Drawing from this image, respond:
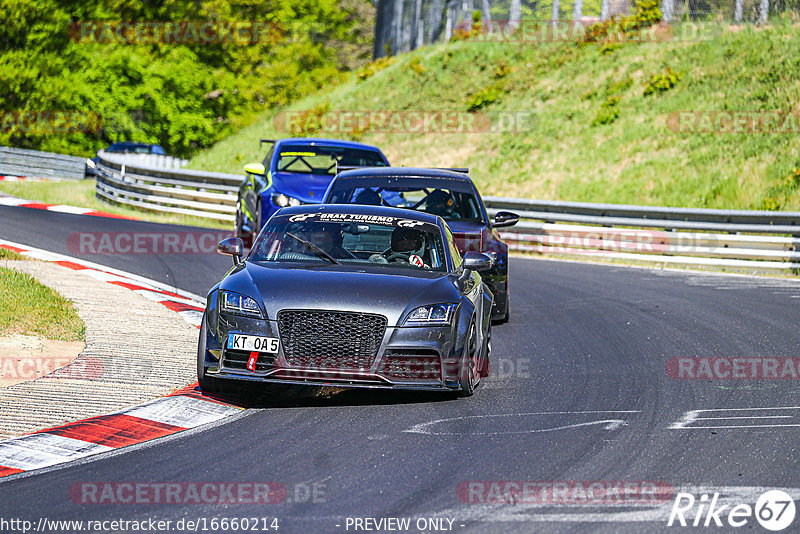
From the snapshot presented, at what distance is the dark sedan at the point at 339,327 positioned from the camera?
7.57m

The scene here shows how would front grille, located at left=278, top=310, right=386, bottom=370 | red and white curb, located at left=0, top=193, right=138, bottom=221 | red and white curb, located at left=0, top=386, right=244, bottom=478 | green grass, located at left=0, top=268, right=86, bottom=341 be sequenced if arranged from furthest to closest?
red and white curb, located at left=0, top=193, right=138, bottom=221
green grass, located at left=0, top=268, right=86, bottom=341
front grille, located at left=278, top=310, right=386, bottom=370
red and white curb, located at left=0, top=386, right=244, bottom=478

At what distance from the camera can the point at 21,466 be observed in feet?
19.6

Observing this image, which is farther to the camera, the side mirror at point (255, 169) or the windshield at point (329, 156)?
the windshield at point (329, 156)

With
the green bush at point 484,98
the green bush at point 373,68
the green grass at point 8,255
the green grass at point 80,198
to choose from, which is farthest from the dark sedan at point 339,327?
the green bush at point 373,68

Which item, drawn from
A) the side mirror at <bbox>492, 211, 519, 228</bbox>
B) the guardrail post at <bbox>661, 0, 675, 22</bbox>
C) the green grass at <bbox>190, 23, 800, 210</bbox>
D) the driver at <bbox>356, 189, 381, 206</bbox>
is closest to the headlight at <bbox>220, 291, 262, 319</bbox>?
the driver at <bbox>356, 189, 381, 206</bbox>

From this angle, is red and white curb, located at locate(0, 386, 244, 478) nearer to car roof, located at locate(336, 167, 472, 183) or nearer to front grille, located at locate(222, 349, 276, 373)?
front grille, located at locate(222, 349, 276, 373)

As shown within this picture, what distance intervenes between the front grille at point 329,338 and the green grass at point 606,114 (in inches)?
776

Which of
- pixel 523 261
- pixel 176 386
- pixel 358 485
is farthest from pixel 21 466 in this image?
pixel 523 261

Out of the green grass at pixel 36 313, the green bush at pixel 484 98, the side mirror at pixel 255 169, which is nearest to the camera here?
the green grass at pixel 36 313

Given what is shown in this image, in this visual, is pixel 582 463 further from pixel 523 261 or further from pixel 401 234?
pixel 523 261

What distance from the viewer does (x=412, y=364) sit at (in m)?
7.70

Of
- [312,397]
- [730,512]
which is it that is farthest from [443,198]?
[730,512]

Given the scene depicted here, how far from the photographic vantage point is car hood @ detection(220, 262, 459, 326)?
7656 millimetres

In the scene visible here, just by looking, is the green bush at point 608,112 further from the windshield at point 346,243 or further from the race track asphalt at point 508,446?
the windshield at point 346,243
